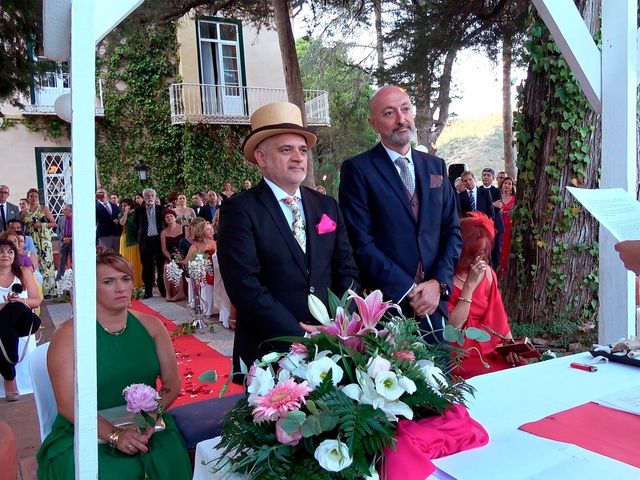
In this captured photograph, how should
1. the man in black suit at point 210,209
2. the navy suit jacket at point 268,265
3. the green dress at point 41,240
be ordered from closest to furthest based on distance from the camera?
1. the navy suit jacket at point 268,265
2. the green dress at point 41,240
3. the man in black suit at point 210,209

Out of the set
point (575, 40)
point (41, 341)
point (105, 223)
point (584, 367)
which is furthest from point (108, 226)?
point (584, 367)

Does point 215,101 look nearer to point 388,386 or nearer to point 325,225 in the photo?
point 325,225

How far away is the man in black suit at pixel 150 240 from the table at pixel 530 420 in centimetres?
870

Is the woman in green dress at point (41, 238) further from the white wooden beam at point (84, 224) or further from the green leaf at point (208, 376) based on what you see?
the green leaf at point (208, 376)

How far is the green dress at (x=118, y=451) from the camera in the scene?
6.90 feet

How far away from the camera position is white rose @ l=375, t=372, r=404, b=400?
3.98 ft

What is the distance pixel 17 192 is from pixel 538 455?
16772 millimetres

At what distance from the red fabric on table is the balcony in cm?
1613

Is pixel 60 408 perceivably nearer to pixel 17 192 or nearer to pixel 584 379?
pixel 584 379

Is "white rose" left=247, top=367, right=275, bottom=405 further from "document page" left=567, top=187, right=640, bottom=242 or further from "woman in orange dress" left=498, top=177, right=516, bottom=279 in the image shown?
"woman in orange dress" left=498, top=177, right=516, bottom=279

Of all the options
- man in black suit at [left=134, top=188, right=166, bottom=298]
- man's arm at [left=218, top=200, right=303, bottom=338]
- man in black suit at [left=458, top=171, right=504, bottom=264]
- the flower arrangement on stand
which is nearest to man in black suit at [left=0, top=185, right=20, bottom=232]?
man in black suit at [left=134, top=188, right=166, bottom=298]

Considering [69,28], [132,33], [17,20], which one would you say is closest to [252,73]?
[132,33]

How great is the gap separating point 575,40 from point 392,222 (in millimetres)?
1201

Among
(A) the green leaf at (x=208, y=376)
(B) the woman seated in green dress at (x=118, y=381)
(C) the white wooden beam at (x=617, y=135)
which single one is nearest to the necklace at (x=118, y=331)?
(B) the woman seated in green dress at (x=118, y=381)
